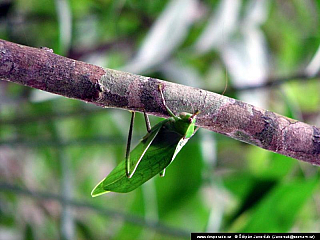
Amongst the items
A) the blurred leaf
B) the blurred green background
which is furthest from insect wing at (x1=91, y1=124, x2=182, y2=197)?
the blurred leaf

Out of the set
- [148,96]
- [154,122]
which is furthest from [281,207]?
[148,96]

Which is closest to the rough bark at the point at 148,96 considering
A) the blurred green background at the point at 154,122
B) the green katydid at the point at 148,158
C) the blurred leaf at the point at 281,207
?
the green katydid at the point at 148,158

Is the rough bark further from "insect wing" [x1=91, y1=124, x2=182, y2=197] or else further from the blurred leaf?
the blurred leaf

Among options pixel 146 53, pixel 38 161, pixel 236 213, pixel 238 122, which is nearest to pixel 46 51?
pixel 238 122

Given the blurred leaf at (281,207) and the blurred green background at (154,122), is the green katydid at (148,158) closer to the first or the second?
the blurred green background at (154,122)

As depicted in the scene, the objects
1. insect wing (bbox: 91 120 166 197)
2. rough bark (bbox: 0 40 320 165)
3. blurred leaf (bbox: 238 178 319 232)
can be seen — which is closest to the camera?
rough bark (bbox: 0 40 320 165)

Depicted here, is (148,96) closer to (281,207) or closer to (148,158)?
(148,158)
